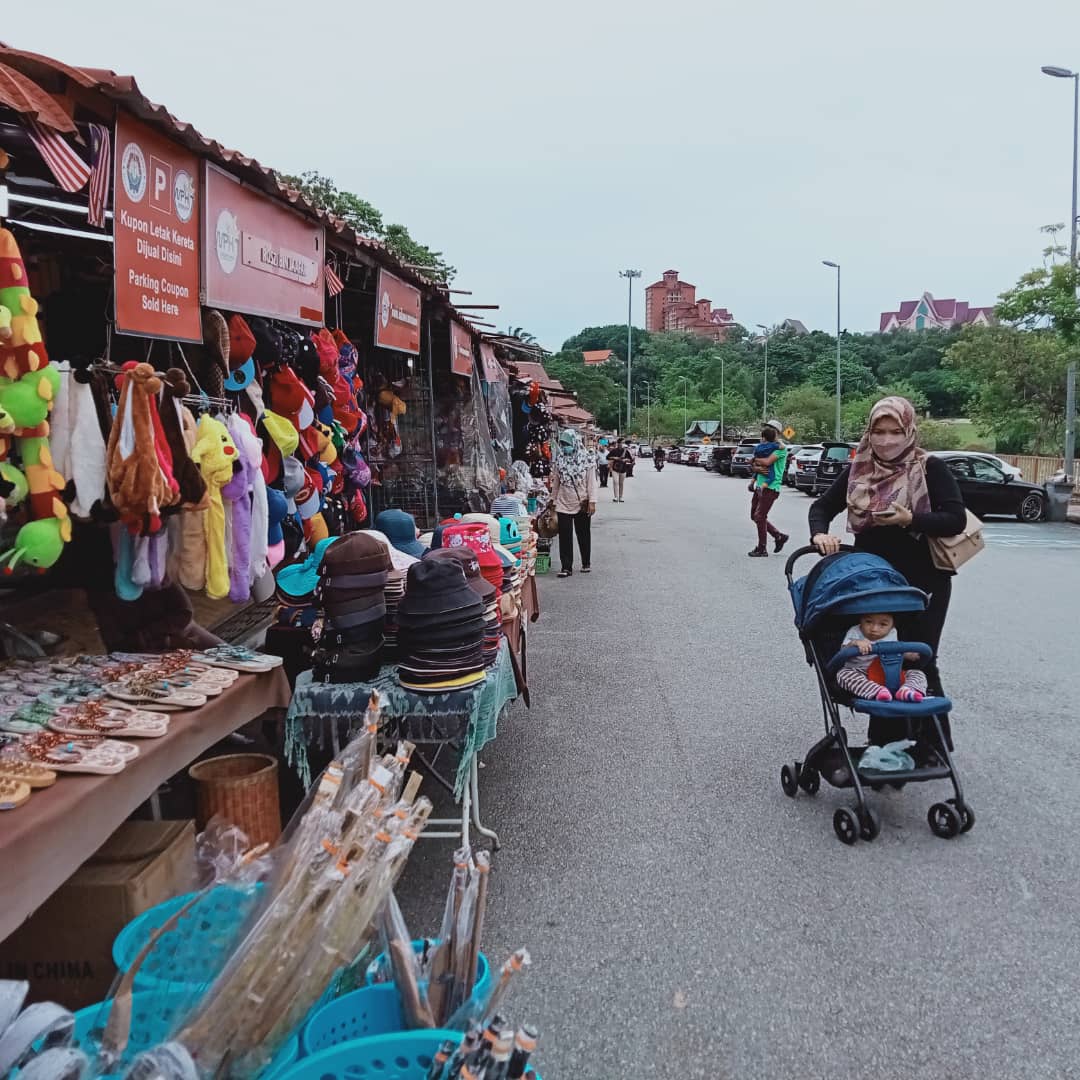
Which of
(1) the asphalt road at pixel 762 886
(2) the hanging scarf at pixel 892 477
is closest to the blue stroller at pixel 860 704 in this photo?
(1) the asphalt road at pixel 762 886

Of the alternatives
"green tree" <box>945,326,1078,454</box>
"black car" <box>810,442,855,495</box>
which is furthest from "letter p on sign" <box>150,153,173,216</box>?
"green tree" <box>945,326,1078,454</box>

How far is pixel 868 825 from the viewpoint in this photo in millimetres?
4031

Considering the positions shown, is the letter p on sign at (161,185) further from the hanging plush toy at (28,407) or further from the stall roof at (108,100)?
the hanging plush toy at (28,407)

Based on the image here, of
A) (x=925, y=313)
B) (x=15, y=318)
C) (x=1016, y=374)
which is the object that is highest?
(x=925, y=313)

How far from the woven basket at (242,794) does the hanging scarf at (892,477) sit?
10.0ft

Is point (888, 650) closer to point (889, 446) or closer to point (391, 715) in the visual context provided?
point (889, 446)

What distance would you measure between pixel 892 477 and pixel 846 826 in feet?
5.61

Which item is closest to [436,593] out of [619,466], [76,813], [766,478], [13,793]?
[76,813]

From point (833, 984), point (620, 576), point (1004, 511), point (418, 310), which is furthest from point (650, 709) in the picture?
point (1004, 511)

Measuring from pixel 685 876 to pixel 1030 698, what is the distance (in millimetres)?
3635

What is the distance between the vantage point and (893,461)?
459cm

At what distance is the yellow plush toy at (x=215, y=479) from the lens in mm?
3533

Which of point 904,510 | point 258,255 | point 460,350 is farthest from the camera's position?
point 460,350

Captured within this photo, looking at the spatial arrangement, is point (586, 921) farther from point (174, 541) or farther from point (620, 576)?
point (620, 576)
